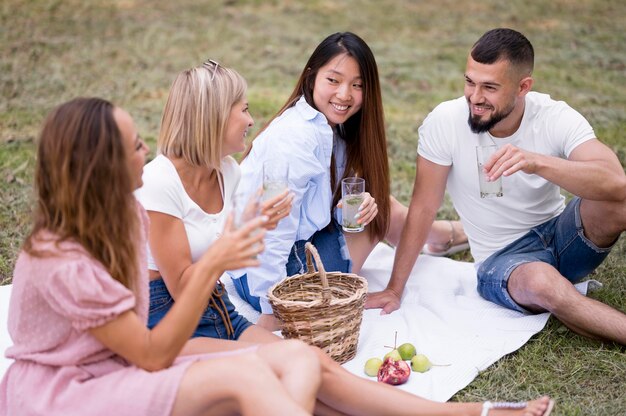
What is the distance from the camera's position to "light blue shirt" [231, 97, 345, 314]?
4.11 meters

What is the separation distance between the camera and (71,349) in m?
2.68

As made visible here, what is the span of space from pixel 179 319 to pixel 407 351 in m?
1.63

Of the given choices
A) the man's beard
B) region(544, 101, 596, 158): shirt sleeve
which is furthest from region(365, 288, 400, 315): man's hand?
region(544, 101, 596, 158): shirt sleeve

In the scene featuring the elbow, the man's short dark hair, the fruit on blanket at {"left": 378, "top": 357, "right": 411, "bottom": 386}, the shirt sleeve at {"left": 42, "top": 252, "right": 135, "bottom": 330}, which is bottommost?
the fruit on blanket at {"left": 378, "top": 357, "right": 411, "bottom": 386}

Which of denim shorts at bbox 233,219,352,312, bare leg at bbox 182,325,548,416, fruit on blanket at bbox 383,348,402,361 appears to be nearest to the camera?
bare leg at bbox 182,325,548,416

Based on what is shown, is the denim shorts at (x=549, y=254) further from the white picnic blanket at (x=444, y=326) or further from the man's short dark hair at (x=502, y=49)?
the man's short dark hair at (x=502, y=49)

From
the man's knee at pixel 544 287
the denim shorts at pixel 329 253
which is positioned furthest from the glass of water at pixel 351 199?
the man's knee at pixel 544 287

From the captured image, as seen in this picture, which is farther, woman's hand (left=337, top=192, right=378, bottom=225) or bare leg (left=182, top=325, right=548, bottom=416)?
woman's hand (left=337, top=192, right=378, bottom=225)

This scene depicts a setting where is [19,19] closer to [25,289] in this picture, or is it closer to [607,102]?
[607,102]

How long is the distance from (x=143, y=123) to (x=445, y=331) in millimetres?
4574

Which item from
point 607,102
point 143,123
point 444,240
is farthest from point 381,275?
point 607,102

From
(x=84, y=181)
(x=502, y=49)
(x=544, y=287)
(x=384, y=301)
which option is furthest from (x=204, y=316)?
(x=502, y=49)

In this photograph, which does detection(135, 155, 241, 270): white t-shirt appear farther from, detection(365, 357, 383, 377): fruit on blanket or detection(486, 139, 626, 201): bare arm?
detection(486, 139, 626, 201): bare arm

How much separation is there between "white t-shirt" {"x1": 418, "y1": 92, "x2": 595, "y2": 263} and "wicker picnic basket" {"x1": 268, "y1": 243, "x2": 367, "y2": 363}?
99 cm
